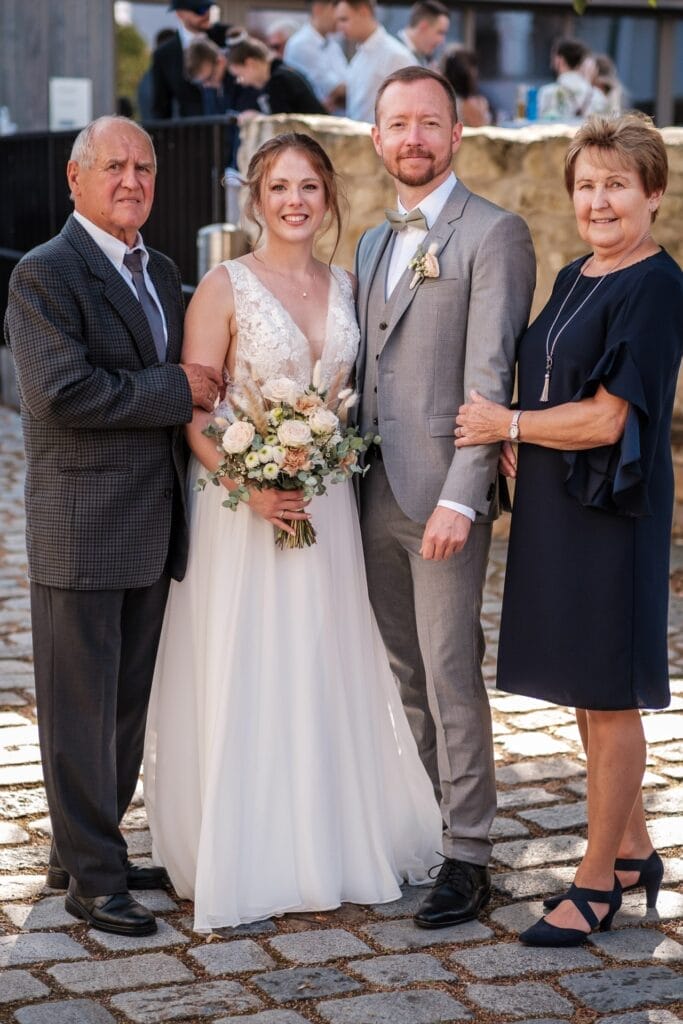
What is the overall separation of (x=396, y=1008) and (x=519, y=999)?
0.29 metres

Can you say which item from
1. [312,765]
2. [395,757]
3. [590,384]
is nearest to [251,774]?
[312,765]

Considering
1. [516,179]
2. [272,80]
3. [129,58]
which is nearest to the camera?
[516,179]

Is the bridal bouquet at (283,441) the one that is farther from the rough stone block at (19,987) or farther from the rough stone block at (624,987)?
the rough stone block at (624,987)

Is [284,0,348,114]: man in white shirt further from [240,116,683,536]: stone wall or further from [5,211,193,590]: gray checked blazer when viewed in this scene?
[5,211,193,590]: gray checked blazer

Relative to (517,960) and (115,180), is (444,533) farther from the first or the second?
(115,180)

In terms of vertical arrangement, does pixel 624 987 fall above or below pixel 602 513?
below

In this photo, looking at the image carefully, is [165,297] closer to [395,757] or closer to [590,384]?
A: [590,384]

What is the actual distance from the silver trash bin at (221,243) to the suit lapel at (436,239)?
4.96 meters

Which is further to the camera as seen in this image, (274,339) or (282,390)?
(274,339)

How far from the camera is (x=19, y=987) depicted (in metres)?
3.58

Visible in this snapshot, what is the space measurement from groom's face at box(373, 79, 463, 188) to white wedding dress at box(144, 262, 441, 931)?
438 millimetres

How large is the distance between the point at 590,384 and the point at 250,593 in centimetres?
111

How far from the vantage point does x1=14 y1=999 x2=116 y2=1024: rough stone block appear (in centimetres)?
342

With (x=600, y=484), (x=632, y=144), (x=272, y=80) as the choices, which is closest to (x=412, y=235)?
(x=632, y=144)
